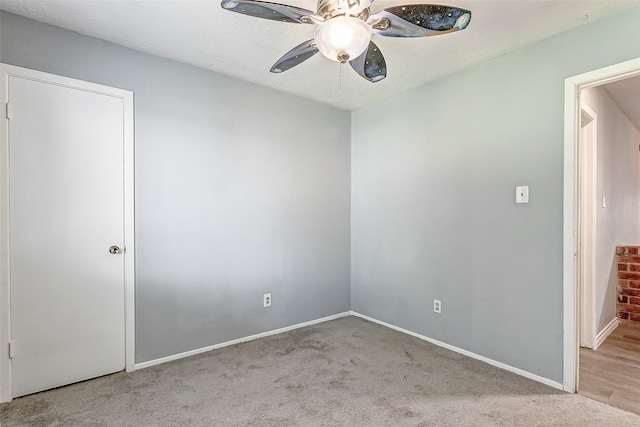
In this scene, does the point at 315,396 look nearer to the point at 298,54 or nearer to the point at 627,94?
the point at 298,54

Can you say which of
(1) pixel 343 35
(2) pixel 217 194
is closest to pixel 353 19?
(1) pixel 343 35

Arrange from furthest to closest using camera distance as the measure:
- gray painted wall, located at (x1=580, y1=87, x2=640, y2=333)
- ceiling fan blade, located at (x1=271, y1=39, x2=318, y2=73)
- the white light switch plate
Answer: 1. gray painted wall, located at (x1=580, y1=87, x2=640, y2=333)
2. the white light switch plate
3. ceiling fan blade, located at (x1=271, y1=39, x2=318, y2=73)

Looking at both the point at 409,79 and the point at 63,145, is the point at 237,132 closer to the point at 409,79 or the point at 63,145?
the point at 63,145

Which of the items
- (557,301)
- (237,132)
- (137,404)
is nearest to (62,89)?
(237,132)

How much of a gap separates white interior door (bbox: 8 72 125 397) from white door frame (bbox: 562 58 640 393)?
306 centimetres

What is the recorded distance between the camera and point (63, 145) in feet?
7.18

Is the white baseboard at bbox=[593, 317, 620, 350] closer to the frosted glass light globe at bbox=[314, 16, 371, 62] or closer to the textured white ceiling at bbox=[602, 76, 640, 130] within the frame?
the textured white ceiling at bbox=[602, 76, 640, 130]

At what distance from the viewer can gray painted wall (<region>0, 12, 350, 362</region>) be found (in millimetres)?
2469

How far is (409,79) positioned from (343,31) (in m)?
1.71

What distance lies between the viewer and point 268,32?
2178mm

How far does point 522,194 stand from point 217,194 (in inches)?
94.5

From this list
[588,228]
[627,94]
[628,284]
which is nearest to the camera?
[588,228]

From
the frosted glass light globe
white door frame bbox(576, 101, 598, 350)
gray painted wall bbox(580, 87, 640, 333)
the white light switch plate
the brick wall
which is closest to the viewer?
the frosted glass light globe

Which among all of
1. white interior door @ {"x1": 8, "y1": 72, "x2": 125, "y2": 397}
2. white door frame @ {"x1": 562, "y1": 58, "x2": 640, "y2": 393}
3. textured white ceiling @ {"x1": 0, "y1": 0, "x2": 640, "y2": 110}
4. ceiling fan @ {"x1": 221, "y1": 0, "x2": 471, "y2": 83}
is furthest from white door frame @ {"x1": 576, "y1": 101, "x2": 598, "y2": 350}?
white interior door @ {"x1": 8, "y1": 72, "x2": 125, "y2": 397}
